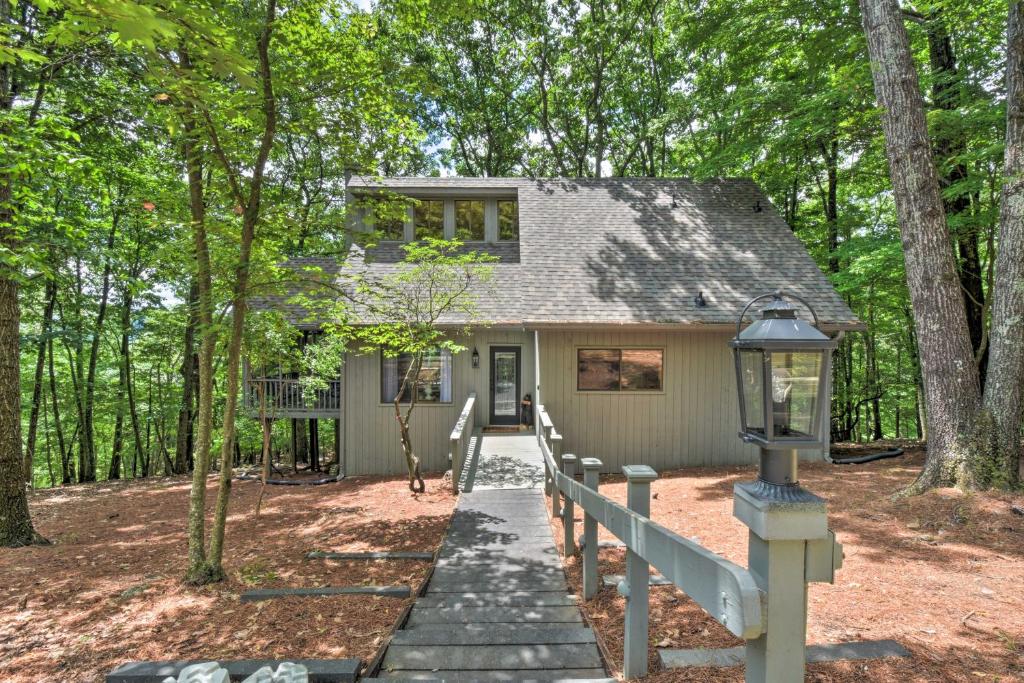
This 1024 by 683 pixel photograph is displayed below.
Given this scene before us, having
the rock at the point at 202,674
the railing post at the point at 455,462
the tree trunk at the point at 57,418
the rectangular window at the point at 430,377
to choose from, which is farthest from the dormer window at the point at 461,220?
the tree trunk at the point at 57,418

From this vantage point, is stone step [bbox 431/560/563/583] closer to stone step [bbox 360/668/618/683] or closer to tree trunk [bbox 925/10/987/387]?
stone step [bbox 360/668/618/683]

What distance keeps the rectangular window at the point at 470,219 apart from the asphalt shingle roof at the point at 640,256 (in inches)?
21.4

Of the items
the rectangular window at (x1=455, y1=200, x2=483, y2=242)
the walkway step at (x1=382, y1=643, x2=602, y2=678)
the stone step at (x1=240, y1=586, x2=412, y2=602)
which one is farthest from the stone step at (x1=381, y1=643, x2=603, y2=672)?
the rectangular window at (x1=455, y1=200, x2=483, y2=242)

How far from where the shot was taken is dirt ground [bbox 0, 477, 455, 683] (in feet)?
10.7

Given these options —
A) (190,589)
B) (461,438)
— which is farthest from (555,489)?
(190,589)

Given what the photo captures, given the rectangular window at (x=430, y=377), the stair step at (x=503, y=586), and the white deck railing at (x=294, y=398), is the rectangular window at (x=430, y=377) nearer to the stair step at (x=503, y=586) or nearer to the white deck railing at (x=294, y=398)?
the white deck railing at (x=294, y=398)

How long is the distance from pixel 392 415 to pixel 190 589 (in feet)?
19.9

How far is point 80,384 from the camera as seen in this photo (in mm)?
14703

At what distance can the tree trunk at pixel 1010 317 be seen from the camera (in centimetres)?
585

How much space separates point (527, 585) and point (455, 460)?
3560 millimetres

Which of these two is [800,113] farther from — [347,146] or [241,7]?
[241,7]

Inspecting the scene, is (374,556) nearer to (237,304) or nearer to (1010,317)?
(237,304)

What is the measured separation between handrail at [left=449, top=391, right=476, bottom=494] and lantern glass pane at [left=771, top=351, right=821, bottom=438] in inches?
243

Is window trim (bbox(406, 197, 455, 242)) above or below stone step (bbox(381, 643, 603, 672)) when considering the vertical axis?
above
